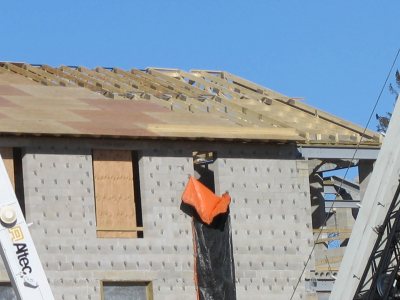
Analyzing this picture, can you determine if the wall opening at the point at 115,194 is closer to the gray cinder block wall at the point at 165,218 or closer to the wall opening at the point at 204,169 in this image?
the gray cinder block wall at the point at 165,218

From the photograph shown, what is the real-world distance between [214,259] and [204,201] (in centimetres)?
155

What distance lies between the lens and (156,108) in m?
41.2

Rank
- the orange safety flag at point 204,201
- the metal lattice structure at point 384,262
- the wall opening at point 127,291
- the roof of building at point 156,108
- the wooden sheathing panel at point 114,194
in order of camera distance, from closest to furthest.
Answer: the metal lattice structure at point 384,262 < the wall opening at point 127,291 < the wooden sheathing panel at point 114,194 < the roof of building at point 156,108 < the orange safety flag at point 204,201

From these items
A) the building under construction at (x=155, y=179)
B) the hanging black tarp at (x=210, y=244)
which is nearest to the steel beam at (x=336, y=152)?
the building under construction at (x=155, y=179)

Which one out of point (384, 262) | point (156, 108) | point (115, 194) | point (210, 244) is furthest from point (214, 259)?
point (384, 262)

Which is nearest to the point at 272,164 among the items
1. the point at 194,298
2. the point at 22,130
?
the point at 194,298

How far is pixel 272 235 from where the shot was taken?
40.1m

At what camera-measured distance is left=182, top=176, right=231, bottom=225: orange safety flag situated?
127 ft

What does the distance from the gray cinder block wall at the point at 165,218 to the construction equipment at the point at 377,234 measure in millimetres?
5750

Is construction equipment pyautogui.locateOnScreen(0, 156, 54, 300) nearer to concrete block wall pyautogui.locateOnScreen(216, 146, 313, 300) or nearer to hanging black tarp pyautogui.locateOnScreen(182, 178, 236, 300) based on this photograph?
hanging black tarp pyautogui.locateOnScreen(182, 178, 236, 300)

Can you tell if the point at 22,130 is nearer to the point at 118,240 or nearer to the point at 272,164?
the point at 118,240

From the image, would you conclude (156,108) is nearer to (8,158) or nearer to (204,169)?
(204,169)

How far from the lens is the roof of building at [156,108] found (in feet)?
126

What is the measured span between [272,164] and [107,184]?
481cm
